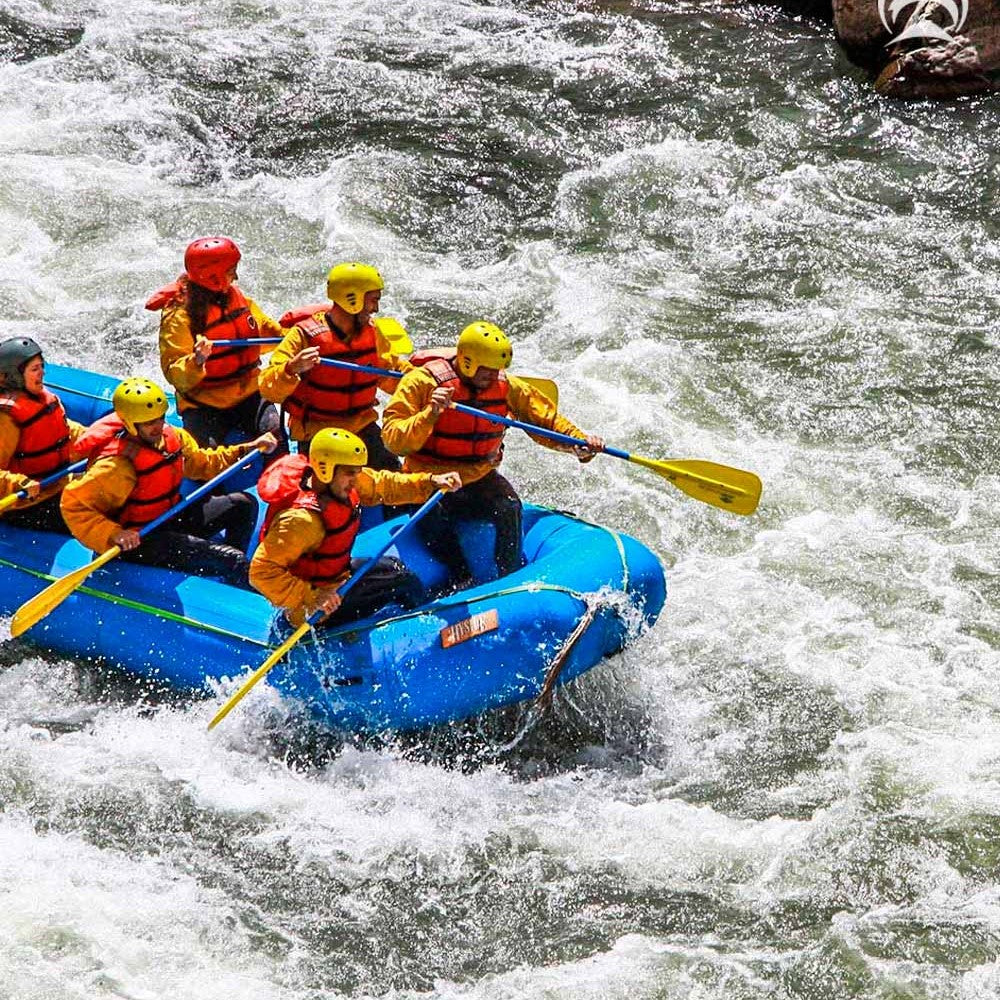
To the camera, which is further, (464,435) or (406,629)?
(464,435)

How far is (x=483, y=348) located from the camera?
6.32 metres

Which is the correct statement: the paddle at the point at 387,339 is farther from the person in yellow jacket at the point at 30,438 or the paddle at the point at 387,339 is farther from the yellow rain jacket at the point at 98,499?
the yellow rain jacket at the point at 98,499

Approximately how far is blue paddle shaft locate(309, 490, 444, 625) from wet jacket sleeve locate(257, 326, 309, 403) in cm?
87

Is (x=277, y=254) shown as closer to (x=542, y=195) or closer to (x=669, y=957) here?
(x=542, y=195)

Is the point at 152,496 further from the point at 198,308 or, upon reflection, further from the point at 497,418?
the point at 497,418

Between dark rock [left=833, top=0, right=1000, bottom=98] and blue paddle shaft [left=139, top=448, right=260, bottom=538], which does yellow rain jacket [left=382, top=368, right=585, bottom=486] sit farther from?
dark rock [left=833, top=0, right=1000, bottom=98]

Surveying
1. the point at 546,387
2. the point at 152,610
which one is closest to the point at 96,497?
the point at 152,610

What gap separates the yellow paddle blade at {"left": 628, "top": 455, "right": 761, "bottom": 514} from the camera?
686 centimetres

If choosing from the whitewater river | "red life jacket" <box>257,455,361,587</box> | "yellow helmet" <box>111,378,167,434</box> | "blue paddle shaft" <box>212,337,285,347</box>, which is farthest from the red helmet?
the whitewater river

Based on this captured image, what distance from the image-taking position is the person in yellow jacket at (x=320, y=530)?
19.3 ft

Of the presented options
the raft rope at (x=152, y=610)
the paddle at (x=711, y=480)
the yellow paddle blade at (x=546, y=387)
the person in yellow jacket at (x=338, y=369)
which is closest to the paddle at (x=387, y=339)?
the person in yellow jacket at (x=338, y=369)

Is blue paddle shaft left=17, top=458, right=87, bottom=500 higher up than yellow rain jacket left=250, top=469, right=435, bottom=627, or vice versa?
yellow rain jacket left=250, top=469, right=435, bottom=627

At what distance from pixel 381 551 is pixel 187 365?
145 centimetres

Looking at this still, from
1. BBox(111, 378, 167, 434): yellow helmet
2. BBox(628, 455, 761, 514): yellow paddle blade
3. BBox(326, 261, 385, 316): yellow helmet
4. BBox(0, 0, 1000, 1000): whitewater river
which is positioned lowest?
BBox(0, 0, 1000, 1000): whitewater river
